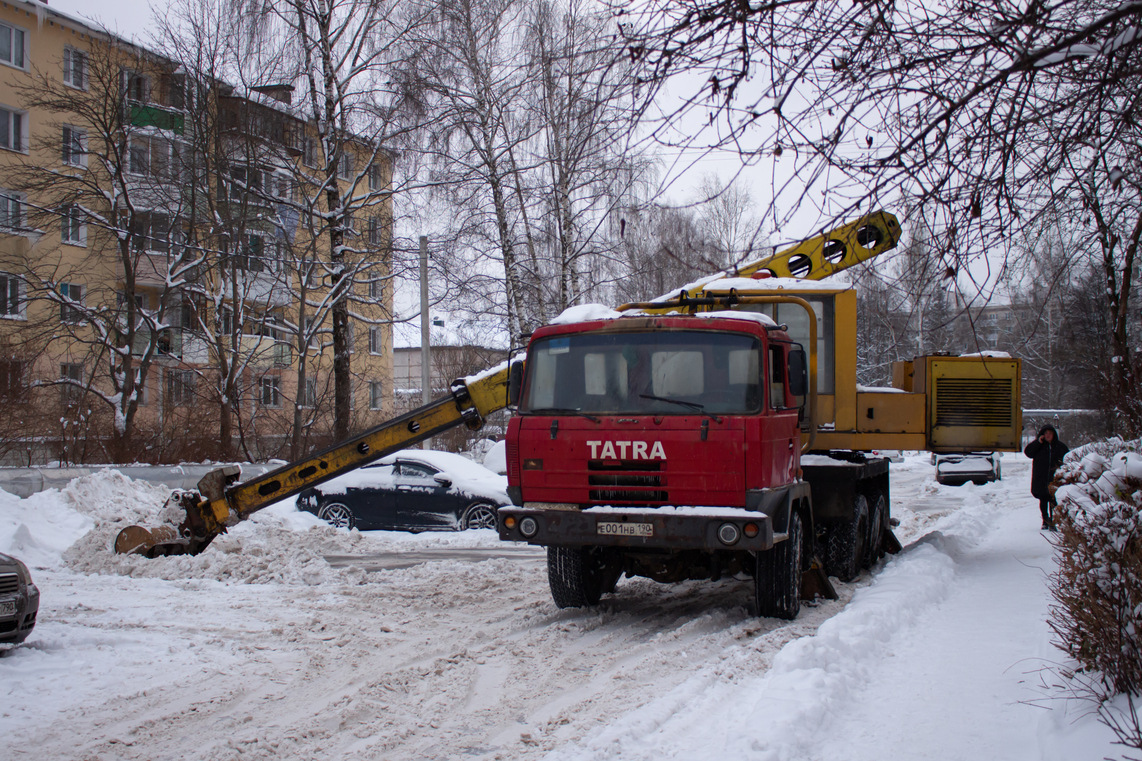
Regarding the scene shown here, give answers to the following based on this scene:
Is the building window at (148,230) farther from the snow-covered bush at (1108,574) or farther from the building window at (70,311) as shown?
the snow-covered bush at (1108,574)

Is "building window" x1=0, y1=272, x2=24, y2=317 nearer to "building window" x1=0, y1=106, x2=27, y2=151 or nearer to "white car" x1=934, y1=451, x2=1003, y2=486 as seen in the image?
"building window" x1=0, y1=106, x2=27, y2=151

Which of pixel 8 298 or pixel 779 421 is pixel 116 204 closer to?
pixel 8 298

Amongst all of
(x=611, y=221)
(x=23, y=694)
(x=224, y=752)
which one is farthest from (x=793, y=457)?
(x=611, y=221)

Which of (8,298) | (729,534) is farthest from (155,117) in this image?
(729,534)

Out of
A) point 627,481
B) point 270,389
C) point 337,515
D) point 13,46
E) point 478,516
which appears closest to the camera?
point 627,481

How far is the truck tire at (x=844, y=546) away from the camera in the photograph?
984 cm

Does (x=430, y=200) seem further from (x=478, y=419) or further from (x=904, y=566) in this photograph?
(x=904, y=566)

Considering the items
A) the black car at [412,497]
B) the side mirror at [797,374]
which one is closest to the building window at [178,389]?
the black car at [412,497]

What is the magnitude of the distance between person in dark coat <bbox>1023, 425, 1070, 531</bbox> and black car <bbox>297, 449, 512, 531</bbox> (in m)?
8.33

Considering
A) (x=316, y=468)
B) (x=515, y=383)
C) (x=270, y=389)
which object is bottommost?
(x=316, y=468)

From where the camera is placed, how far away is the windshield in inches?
295

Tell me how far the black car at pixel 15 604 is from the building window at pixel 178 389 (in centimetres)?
1623

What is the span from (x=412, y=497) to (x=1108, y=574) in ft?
40.0

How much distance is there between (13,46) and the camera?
31219mm
